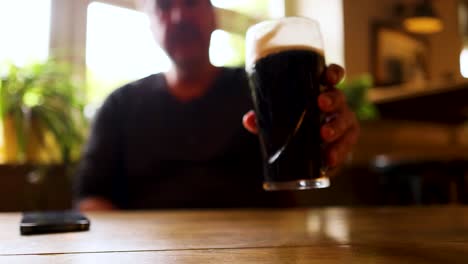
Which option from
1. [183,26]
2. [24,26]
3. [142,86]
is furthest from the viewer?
[24,26]

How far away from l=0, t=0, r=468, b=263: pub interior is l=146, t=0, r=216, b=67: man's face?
59 mm

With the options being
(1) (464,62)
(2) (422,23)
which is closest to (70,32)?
(2) (422,23)

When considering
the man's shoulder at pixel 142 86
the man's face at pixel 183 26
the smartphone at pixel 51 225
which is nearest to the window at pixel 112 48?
the man's shoulder at pixel 142 86

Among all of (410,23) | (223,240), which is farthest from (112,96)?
(410,23)

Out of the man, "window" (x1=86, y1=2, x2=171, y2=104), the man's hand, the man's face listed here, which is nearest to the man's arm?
the man

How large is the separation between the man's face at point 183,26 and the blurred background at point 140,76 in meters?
0.06

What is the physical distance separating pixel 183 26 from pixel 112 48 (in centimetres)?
141

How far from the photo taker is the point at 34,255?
0.41 m

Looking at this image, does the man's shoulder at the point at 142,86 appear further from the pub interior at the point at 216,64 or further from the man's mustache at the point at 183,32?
the man's mustache at the point at 183,32

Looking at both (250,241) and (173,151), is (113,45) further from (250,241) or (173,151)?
(250,241)

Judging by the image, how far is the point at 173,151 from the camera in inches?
50.3

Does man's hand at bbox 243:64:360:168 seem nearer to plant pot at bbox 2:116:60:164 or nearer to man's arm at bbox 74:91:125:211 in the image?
man's arm at bbox 74:91:125:211

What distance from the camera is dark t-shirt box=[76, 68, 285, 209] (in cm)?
123

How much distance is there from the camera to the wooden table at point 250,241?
0.39 m
